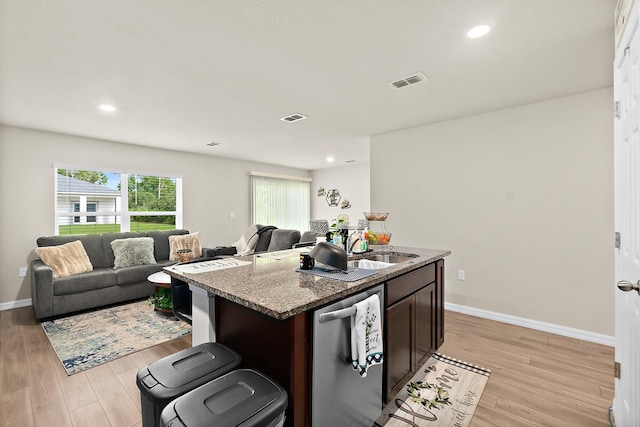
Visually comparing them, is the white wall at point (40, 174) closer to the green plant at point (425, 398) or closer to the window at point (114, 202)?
the window at point (114, 202)

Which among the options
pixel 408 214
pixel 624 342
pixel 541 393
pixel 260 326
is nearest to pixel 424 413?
pixel 541 393

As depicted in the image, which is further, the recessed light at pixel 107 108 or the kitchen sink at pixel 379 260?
the recessed light at pixel 107 108

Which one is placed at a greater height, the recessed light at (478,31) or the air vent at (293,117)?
the air vent at (293,117)

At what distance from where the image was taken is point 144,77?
2518mm

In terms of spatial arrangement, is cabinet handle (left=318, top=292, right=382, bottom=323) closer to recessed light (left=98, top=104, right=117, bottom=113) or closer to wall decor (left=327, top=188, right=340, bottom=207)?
recessed light (left=98, top=104, right=117, bottom=113)

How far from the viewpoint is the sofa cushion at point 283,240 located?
5.10m

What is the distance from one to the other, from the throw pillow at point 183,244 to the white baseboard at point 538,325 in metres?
3.99

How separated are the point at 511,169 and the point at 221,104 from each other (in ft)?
10.7

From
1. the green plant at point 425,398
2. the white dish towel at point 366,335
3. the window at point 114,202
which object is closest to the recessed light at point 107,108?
the window at point 114,202

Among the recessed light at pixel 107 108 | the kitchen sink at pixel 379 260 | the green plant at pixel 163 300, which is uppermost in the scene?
the recessed light at pixel 107 108

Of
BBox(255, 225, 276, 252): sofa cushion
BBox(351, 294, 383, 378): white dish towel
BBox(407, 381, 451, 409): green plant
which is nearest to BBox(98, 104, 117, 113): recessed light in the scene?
BBox(255, 225, 276, 252): sofa cushion

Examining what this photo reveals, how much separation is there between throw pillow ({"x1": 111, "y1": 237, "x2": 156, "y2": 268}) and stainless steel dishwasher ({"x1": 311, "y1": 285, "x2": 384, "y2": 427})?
13.0 feet

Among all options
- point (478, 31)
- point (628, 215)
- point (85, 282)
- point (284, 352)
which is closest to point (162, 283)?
point (85, 282)

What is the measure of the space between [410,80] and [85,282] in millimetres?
4341
